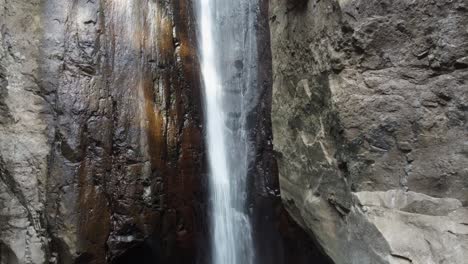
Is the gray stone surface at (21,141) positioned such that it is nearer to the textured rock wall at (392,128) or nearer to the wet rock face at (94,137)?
the wet rock face at (94,137)

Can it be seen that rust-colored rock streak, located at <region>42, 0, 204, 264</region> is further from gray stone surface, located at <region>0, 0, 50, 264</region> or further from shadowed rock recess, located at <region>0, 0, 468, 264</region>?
gray stone surface, located at <region>0, 0, 50, 264</region>

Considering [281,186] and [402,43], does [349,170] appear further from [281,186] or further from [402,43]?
[281,186]

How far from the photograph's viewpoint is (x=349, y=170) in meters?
2.96

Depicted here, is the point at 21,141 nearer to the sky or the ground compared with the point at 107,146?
nearer to the sky

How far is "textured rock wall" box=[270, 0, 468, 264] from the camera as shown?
97.6 inches

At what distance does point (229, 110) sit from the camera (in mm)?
4809

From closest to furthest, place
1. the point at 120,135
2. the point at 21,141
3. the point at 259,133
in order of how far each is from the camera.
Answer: the point at 21,141 < the point at 120,135 < the point at 259,133

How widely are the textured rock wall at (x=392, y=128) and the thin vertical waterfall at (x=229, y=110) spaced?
4.44 feet

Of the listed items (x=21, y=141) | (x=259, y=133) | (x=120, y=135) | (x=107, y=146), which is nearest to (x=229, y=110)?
(x=259, y=133)

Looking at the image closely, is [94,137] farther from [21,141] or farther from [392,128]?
[392,128]

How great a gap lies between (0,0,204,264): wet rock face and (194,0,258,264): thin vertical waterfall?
33 centimetres

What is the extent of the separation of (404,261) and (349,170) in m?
0.79

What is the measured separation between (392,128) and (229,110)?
2457 mm

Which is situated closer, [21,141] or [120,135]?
[21,141]
